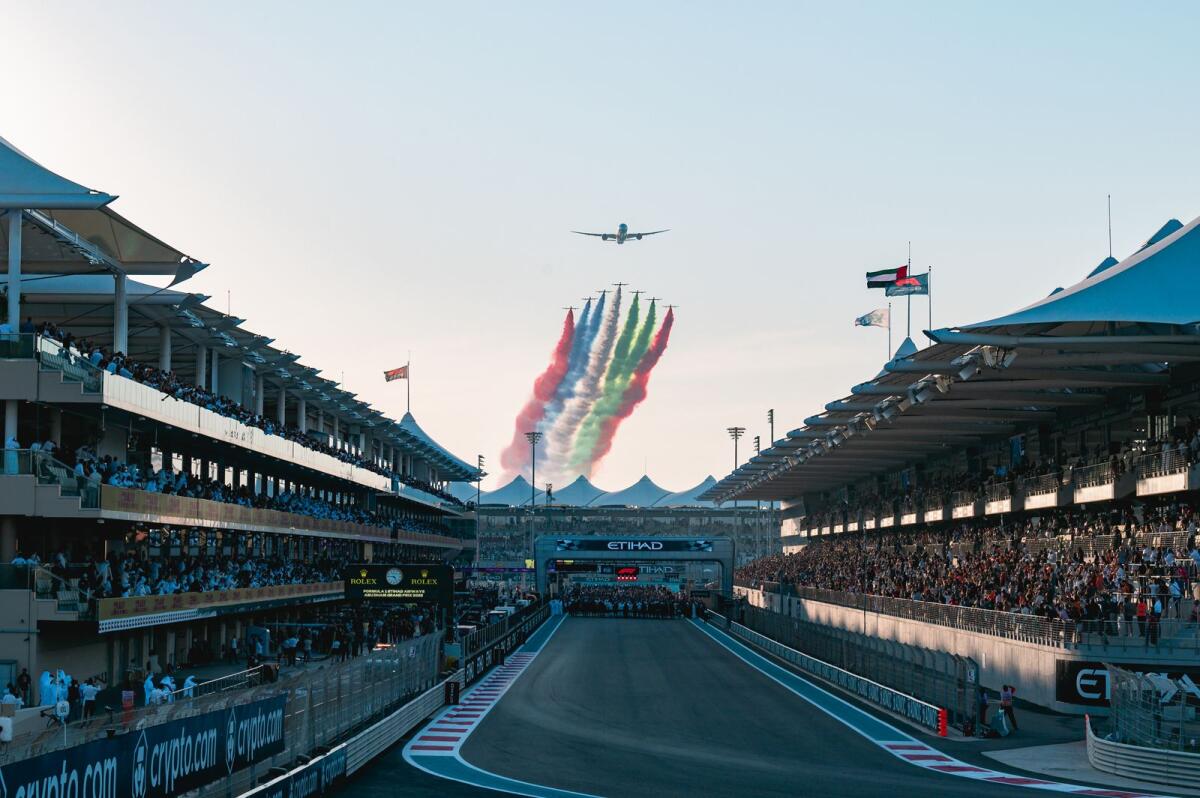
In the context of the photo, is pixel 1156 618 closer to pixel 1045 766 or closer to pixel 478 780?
pixel 1045 766

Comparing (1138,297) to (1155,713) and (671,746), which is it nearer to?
(1155,713)

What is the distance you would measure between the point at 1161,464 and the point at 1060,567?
481 centimetres

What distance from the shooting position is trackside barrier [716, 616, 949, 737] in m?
32.6

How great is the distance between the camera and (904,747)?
2953 centimetres

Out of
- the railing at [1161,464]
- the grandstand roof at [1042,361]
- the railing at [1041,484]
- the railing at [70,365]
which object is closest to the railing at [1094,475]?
the railing at [1041,484]

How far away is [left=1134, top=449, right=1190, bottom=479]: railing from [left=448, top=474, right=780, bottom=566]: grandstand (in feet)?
346

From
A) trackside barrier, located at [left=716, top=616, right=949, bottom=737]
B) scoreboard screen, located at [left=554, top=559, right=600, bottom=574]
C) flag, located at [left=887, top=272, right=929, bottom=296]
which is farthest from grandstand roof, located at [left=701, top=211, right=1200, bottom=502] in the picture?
scoreboard screen, located at [left=554, top=559, right=600, bottom=574]

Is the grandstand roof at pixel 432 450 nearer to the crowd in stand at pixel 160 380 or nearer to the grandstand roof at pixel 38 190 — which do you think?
the crowd in stand at pixel 160 380

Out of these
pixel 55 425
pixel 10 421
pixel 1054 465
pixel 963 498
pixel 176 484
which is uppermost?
pixel 55 425

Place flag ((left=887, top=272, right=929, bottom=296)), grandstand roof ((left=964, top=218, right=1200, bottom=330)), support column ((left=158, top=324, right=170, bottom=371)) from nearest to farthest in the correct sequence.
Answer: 1. grandstand roof ((left=964, top=218, right=1200, bottom=330))
2. support column ((left=158, top=324, right=170, bottom=371))
3. flag ((left=887, top=272, right=929, bottom=296))

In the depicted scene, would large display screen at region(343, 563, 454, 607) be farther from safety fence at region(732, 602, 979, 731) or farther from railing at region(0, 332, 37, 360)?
safety fence at region(732, 602, 979, 731)

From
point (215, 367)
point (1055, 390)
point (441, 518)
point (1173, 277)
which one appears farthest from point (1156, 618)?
point (441, 518)

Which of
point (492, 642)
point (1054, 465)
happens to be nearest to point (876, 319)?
point (1054, 465)

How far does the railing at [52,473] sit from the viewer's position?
3369cm
